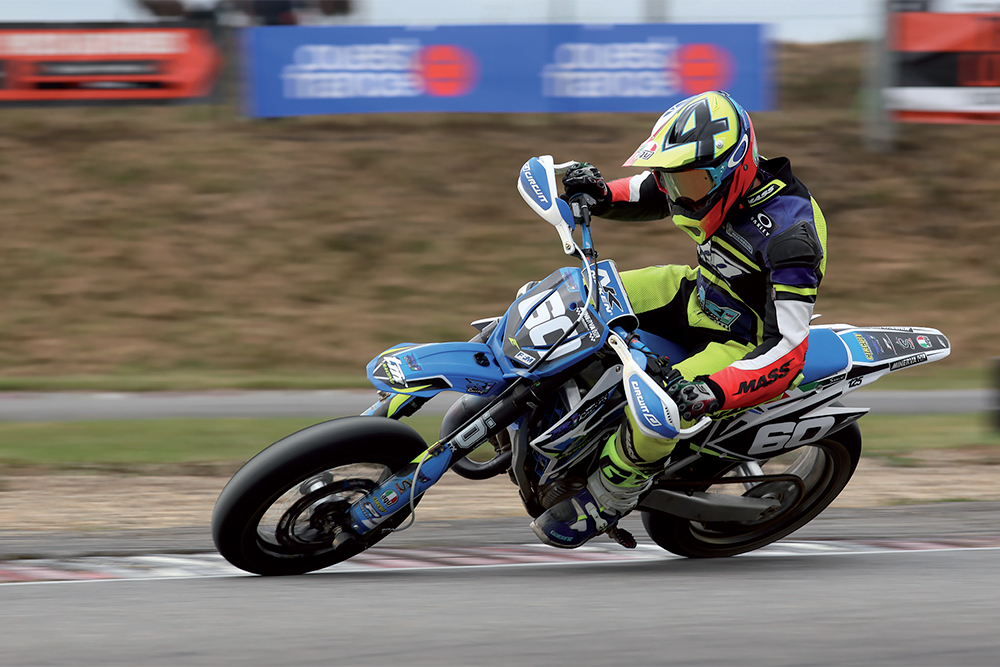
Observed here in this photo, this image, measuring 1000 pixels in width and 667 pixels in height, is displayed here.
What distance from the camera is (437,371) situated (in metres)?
3.99

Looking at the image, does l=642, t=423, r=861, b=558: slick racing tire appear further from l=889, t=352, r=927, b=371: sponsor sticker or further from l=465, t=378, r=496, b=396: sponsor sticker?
l=465, t=378, r=496, b=396: sponsor sticker

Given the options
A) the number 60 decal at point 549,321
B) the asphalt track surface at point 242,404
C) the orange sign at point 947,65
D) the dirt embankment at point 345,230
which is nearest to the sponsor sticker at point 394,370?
the number 60 decal at point 549,321

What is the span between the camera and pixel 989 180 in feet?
48.3

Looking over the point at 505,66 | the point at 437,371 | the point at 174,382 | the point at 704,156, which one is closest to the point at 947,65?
the point at 505,66

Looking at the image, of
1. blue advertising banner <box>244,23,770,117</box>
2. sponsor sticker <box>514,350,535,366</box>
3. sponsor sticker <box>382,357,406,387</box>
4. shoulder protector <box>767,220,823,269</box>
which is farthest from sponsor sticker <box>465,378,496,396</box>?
blue advertising banner <box>244,23,770,117</box>

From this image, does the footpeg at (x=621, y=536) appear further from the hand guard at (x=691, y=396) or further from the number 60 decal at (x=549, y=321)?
the number 60 decal at (x=549, y=321)

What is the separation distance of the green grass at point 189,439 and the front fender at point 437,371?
3165 millimetres

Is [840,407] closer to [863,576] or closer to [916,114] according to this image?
[863,576]

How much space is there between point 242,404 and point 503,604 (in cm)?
552

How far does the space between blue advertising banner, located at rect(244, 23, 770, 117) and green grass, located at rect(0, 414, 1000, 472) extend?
6.01 metres

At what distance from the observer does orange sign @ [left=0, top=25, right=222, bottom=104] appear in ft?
42.1

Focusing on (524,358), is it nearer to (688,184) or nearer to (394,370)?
(394,370)

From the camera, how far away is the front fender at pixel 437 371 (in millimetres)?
3975

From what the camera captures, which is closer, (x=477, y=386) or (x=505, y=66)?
(x=477, y=386)
